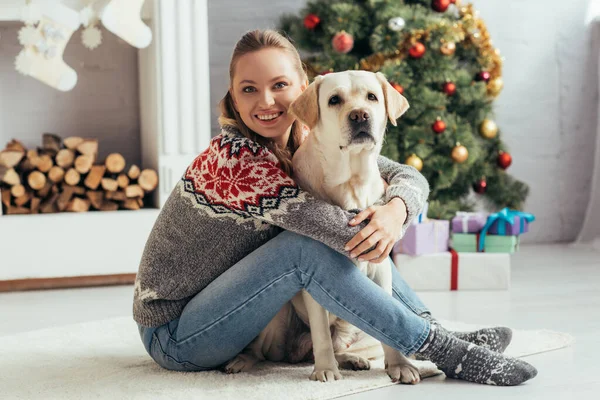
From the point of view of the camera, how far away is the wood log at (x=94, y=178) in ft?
11.1

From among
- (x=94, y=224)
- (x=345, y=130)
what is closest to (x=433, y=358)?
(x=345, y=130)

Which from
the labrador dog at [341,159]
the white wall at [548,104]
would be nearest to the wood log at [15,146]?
the labrador dog at [341,159]

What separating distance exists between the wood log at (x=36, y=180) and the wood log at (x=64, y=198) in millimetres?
87

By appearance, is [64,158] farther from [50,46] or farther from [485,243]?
[485,243]

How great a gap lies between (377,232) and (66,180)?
6.48ft

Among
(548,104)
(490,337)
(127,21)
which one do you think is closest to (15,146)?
(127,21)

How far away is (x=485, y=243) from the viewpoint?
10.6 feet

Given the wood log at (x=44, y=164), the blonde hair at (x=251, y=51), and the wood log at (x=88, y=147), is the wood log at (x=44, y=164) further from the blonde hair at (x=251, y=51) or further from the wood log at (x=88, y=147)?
the blonde hair at (x=251, y=51)

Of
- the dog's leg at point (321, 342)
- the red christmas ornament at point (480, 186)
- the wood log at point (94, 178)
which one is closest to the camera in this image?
the dog's leg at point (321, 342)

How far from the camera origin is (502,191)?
3988mm

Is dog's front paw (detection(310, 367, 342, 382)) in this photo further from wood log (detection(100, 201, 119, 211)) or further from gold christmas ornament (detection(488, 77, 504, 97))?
gold christmas ornament (detection(488, 77, 504, 97))

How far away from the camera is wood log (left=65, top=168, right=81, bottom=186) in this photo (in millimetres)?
3359

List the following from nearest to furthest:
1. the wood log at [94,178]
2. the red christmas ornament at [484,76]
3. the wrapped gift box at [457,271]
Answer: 1. the wrapped gift box at [457,271]
2. the wood log at [94,178]
3. the red christmas ornament at [484,76]

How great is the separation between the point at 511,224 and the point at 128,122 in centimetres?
180
